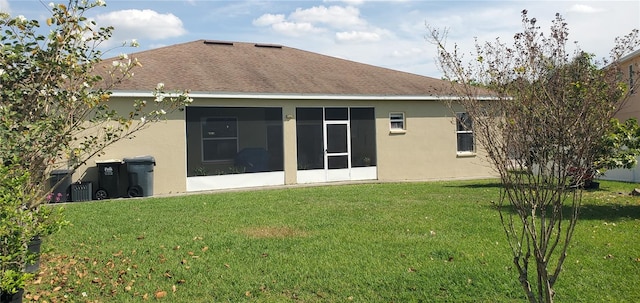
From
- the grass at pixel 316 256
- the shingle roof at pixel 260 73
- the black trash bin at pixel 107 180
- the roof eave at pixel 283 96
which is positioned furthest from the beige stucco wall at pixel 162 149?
the grass at pixel 316 256

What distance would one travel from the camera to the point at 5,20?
4504 mm

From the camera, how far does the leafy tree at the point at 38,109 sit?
12.6 feet

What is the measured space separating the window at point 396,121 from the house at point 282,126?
0.04m

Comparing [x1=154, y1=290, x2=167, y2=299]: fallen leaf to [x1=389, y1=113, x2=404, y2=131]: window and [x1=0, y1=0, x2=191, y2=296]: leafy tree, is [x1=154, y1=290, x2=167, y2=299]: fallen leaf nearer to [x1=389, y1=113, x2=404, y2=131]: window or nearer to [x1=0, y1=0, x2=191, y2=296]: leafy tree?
[x1=0, y1=0, x2=191, y2=296]: leafy tree

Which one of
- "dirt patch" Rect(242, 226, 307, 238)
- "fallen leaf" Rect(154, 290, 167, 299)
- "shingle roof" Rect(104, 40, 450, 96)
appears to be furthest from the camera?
"shingle roof" Rect(104, 40, 450, 96)

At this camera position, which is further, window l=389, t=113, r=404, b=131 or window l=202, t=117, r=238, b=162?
window l=389, t=113, r=404, b=131

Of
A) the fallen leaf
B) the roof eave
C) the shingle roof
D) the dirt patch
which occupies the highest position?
→ the shingle roof

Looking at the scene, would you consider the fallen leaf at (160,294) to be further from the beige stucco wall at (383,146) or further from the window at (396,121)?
the window at (396,121)

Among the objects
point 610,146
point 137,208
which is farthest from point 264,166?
point 610,146

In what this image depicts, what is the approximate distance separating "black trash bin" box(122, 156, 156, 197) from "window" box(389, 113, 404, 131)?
914 cm

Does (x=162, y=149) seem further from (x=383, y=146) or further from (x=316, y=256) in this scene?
(x=316, y=256)

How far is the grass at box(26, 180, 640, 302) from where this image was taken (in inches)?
209

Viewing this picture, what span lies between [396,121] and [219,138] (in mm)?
6979

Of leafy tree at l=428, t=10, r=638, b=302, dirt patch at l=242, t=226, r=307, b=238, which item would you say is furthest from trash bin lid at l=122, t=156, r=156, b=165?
leafy tree at l=428, t=10, r=638, b=302
